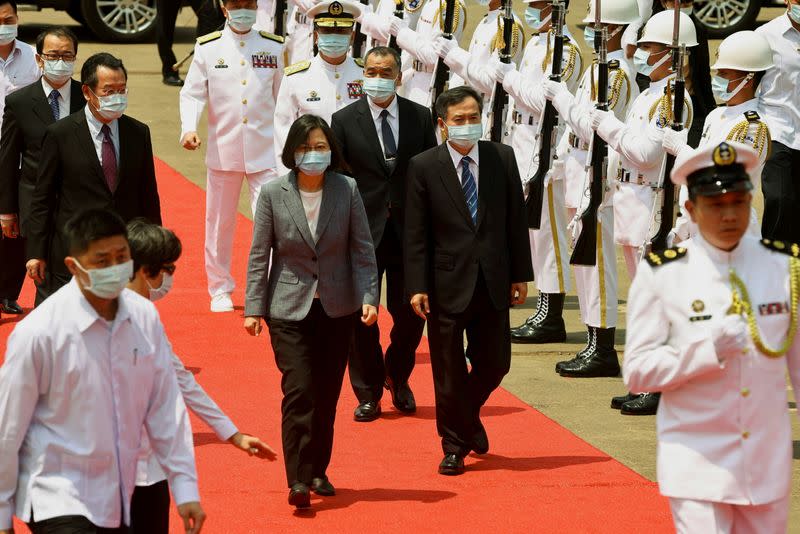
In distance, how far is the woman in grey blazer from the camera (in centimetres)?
716

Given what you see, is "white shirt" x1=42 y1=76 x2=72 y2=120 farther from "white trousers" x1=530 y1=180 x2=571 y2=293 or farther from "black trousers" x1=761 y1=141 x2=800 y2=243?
"black trousers" x1=761 y1=141 x2=800 y2=243

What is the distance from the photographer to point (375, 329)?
871 centimetres

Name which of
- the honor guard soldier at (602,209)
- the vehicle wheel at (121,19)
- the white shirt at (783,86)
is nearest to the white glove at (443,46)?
the honor guard soldier at (602,209)

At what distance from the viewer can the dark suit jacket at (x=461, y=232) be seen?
762cm

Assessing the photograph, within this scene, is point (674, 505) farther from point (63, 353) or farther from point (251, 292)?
point (251, 292)

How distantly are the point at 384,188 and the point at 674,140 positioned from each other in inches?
56.9

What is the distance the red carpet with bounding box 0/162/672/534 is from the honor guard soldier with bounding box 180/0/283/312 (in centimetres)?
147

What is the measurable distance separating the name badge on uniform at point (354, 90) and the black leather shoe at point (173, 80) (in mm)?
8409

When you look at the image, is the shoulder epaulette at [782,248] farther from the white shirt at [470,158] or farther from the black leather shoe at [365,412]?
the black leather shoe at [365,412]

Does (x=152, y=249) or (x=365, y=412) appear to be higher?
(x=152, y=249)

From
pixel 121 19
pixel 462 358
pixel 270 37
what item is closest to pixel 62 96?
pixel 270 37

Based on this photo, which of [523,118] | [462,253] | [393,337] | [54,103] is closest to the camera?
[462,253]

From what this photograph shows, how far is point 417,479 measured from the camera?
25.1ft

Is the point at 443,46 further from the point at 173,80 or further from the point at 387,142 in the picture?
the point at 173,80
